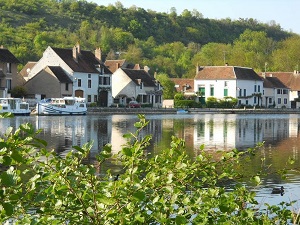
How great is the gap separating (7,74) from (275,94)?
5258 cm

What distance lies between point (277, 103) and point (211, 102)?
716 inches

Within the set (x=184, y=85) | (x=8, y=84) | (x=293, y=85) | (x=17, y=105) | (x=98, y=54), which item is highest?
(x=98, y=54)

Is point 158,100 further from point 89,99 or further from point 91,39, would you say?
point 91,39

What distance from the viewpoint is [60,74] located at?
279 feet

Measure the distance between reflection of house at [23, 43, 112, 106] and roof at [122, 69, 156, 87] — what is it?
4779 mm

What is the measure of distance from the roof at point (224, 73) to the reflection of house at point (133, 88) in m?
12.0

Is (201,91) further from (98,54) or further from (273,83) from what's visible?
(98,54)

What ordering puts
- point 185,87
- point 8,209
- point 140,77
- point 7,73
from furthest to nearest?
point 185,87, point 140,77, point 7,73, point 8,209

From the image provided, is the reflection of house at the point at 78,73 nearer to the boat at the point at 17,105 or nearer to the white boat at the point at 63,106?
the white boat at the point at 63,106

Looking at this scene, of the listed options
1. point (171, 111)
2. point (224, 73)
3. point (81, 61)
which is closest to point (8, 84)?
point (81, 61)

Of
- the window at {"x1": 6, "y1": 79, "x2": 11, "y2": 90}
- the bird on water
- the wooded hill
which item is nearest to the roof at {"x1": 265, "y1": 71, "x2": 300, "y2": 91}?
the wooded hill

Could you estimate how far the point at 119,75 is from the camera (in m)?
97.7

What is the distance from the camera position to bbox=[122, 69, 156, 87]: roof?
320ft

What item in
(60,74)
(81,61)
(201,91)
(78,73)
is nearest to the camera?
(60,74)
